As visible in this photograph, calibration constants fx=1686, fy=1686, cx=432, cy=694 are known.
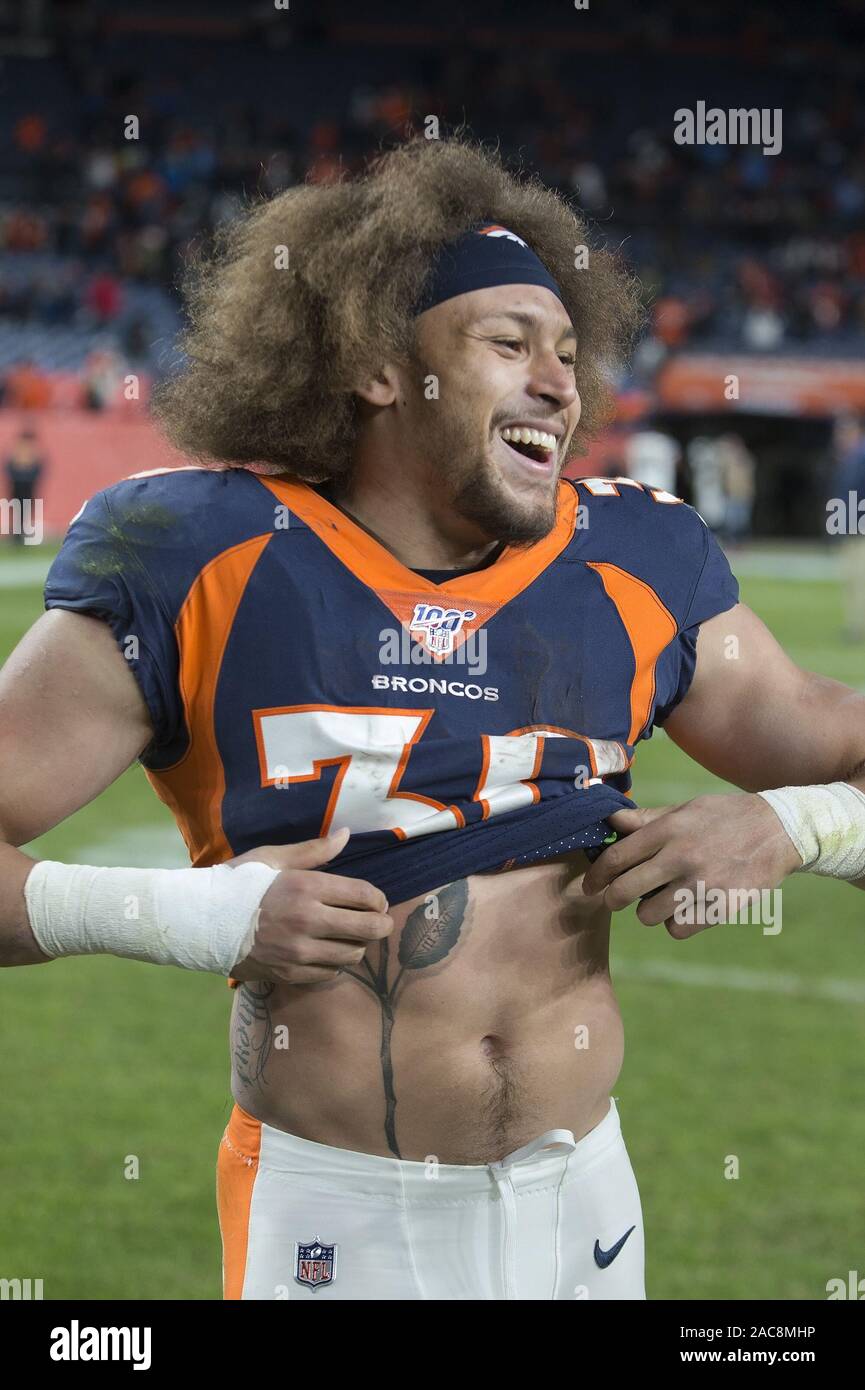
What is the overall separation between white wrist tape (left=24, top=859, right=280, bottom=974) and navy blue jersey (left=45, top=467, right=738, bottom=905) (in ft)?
0.55

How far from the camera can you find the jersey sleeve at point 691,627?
2.50 meters

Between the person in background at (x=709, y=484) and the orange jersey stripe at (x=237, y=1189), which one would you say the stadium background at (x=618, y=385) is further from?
the orange jersey stripe at (x=237, y=1189)

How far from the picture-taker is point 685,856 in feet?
7.46

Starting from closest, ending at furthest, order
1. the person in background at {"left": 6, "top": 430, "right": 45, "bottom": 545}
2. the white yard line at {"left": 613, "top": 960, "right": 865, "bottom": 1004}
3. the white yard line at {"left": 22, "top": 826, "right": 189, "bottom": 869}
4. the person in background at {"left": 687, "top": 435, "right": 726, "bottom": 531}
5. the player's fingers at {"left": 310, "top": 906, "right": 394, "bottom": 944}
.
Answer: the player's fingers at {"left": 310, "top": 906, "right": 394, "bottom": 944} → the white yard line at {"left": 613, "top": 960, "right": 865, "bottom": 1004} → the white yard line at {"left": 22, "top": 826, "right": 189, "bottom": 869} → the person in background at {"left": 6, "top": 430, "right": 45, "bottom": 545} → the person in background at {"left": 687, "top": 435, "right": 726, "bottom": 531}

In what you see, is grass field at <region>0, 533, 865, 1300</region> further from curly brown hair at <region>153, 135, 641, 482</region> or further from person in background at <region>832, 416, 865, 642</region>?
person in background at <region>832, 416, 865, 642</region>

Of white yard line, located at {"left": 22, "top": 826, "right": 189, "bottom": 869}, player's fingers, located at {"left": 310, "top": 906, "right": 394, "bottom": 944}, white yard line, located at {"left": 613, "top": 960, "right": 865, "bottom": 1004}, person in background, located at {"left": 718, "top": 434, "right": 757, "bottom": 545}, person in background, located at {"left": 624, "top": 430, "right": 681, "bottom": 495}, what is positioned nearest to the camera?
player's fingers, located at {"left": 310, "top": 906, "right": 394, "bottom": 944}

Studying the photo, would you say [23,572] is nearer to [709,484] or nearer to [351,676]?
[709,484]

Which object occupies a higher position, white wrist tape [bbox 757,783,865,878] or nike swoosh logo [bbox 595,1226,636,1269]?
white wrist tape [bbox 757,783,865,878]

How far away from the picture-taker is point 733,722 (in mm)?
2570

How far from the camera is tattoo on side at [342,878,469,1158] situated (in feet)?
7.61

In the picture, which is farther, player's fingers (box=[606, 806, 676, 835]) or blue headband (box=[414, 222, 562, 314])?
blue headband (box=[414, 222, 562, 314])

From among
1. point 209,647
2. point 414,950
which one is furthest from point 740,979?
point 209,647

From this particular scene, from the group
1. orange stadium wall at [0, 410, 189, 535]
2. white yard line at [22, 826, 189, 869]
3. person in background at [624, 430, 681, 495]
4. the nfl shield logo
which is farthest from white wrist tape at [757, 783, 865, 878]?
person in background at [624, 430, 681, 495]

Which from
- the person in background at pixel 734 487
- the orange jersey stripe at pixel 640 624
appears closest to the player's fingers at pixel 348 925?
the orange jersey stripe at pixel 640 624
